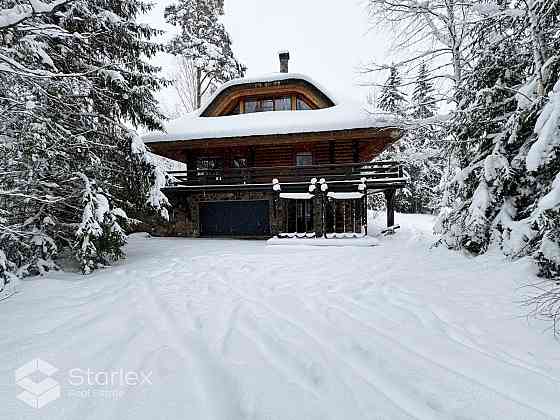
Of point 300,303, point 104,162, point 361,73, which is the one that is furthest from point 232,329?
point 361,73

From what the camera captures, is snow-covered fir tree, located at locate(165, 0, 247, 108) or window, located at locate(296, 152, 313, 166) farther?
snow-covered fir tree, located at locate(165, 0, 247, 108)

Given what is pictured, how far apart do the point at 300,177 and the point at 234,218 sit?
3.54m

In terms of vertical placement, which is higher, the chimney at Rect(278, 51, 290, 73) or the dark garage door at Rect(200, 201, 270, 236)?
the chimney at Rect(278, 51, 290, 73)

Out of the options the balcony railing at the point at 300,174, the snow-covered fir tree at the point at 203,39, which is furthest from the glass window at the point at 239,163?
the snow-covered fir tree at the point at 203,39

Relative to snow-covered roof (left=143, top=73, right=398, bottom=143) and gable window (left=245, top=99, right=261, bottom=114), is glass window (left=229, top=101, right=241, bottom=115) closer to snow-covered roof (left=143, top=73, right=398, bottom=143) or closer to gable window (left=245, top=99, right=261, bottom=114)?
gable window (left=245, top=99, right=261, bottom=114)

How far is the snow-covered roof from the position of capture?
13.2 metres

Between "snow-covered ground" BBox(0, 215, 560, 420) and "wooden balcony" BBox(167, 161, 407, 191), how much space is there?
709cm

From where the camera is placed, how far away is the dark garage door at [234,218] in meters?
14.1

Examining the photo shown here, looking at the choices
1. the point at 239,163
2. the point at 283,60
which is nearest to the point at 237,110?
the point at 239,163

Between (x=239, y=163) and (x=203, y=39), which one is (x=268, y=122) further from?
(x=203, y=39)

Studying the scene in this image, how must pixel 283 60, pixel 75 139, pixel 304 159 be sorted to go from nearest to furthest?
1. pixel 75 139
2. pixel 304 159
3. pixel 283 60

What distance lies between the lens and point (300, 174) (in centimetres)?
1343

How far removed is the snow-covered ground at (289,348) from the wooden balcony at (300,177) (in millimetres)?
7086

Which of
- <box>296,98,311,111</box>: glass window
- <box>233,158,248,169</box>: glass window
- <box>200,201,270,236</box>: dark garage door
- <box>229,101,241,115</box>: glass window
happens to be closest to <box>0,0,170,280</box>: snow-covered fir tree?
<box>200,201,270,236</box>: dark garage door
